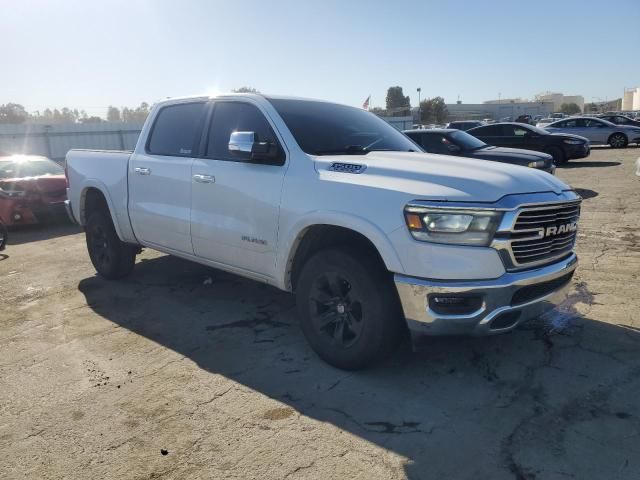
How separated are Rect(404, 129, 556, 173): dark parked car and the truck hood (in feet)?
22.7

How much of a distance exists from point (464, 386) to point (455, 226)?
3.72 ft

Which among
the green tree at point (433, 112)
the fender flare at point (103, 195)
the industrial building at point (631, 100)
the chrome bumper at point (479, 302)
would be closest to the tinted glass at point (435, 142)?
the fender flare at point (103, 195)

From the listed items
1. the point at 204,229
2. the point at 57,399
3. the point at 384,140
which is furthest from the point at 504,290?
the point at 57,399

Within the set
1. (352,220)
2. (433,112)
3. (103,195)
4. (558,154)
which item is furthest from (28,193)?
(433,112)

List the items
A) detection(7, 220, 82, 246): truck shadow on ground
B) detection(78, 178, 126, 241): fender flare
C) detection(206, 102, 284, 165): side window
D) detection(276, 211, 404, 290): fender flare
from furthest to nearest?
detection(7, 220, 82, 246): truck shadow on ground
detection(78, 178, 126, 241): fender flare
detection(206, 102, 284, 165): side window
detection(276, 211, 404, 290): fender flare

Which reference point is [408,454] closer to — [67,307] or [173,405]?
[173,405]

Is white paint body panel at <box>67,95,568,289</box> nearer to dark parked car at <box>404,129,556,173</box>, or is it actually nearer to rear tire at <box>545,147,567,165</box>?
dark parked car at <box>404,129,556,173</box>

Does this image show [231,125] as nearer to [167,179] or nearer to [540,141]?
[167,179]

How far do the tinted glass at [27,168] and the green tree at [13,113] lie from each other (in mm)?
53836

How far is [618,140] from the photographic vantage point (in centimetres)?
2325

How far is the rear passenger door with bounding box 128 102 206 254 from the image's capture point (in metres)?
4.75

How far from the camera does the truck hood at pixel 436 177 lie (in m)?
3.12

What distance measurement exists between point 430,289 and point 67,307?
3942 millimetres

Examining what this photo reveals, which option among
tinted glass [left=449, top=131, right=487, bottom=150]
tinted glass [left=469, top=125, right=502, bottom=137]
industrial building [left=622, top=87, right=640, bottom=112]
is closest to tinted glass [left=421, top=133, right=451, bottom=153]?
tinted glass [left=449, top=131, right=487, bottom=150]
